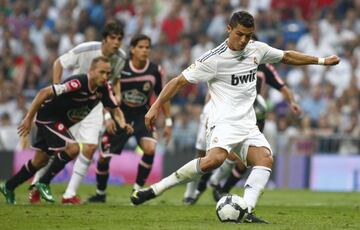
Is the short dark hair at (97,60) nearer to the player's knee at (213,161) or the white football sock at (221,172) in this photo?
the player's knee at (213,161)

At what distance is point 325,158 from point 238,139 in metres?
10.7

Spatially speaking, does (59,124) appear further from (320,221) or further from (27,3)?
(27,3)

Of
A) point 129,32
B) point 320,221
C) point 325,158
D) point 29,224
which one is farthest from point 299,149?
point 29,224

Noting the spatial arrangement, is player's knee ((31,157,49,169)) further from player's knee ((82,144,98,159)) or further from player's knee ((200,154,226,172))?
player's knee ((200,154,226,172))

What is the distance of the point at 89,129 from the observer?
46.5 ft

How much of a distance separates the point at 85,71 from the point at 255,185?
4.87m

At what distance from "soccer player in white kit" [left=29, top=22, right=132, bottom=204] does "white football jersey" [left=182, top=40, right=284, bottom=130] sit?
344 cm

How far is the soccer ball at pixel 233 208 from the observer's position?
10375 mm

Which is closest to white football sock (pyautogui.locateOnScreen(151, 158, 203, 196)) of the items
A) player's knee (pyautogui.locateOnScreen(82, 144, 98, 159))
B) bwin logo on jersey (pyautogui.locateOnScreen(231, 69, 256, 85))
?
bwin logo on jersey (pyautogui.locateOnScreen(231, 69, 256, 85))

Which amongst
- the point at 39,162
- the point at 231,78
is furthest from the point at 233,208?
the point at 39,162

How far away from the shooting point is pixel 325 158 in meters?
21.3

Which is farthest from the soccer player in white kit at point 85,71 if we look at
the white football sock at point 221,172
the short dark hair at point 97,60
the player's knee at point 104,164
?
the white football sock at point 221,172

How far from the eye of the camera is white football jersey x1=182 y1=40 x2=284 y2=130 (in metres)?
10.9

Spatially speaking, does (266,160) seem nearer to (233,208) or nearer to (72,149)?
(233,208)
